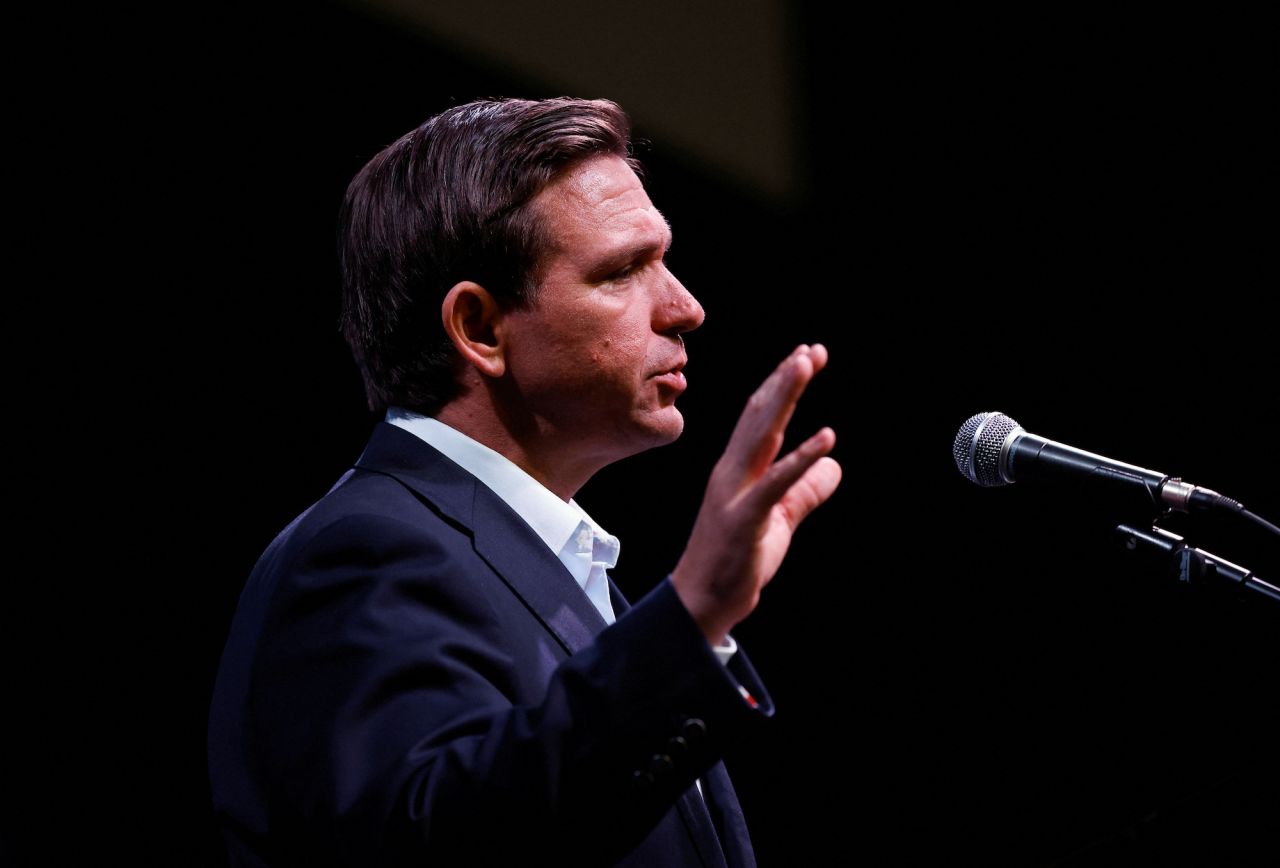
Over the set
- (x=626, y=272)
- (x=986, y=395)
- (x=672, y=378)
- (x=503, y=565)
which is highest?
(x=626, y=272)

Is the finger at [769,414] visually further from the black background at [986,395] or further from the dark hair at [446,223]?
the black background at [986,395]

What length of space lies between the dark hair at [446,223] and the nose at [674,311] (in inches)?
7.4

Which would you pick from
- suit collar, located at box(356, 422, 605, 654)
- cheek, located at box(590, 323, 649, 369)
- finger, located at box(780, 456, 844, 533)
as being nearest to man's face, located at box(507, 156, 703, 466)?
cheek, located at box(590, 323, 649, 369)

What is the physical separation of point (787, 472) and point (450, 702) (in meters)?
0.43

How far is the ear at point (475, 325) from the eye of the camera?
171cm

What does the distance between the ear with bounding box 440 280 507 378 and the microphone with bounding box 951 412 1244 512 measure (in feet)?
2.22

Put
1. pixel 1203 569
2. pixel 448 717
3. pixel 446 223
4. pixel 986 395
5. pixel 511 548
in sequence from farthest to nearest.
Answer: pixel 986 395 < pixel 446 223 < pixel 511 548 < pixel 1203 569 < pixel 448 717

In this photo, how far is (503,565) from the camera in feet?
4.83

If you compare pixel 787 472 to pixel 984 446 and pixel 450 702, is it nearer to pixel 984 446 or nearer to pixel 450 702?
pixel 450 702

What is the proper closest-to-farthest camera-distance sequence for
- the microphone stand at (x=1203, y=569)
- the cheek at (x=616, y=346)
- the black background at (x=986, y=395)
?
1. the microphone stand at (x=1203, y=569)
2. the cheek at (x=616, y=346)
3. the black background at (x=986, y=395)

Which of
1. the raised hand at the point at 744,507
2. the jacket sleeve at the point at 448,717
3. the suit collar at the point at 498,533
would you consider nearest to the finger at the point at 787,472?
the raised hand at the point at 744,507

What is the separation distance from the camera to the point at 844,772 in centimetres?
327

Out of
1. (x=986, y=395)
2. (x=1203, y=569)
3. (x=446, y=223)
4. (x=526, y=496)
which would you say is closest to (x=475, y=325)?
(x=446, y=223)

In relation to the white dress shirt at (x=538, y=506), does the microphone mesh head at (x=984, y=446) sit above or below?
above
